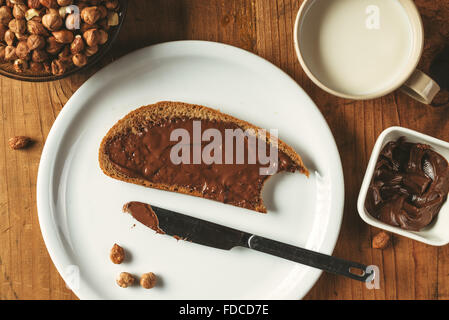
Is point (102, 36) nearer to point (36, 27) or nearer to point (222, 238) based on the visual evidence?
point (36, 27)

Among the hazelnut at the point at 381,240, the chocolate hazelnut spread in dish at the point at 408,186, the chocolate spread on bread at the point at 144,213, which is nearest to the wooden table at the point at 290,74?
the hazelnut at the point at 381,240

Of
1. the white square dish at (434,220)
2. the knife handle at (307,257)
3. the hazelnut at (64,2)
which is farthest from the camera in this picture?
the knife handle at (307,257)

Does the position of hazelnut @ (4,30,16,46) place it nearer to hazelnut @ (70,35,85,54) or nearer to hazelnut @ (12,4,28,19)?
hazelnut @ (12,4,28,19)

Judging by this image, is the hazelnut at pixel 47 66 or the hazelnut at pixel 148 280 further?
the hazelnut at pixel 148 280

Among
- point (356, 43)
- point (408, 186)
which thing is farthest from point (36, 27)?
point (408, 186)

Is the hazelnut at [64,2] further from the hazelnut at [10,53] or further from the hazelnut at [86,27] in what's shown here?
the hazelnut at [10,53]

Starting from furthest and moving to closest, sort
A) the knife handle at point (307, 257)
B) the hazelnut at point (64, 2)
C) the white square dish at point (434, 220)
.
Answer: the knife handle at point (307, 257)
the white square dish at point (434, 220)
the hazelnut at point (64, 2)
